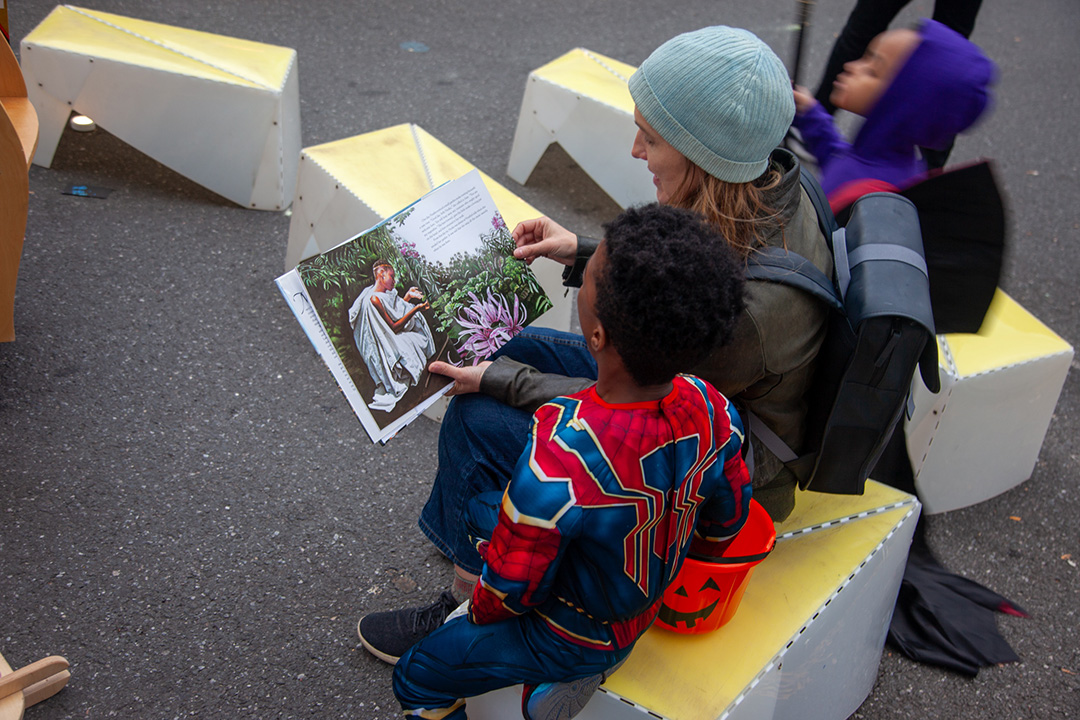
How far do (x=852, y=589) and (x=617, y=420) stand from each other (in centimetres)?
78

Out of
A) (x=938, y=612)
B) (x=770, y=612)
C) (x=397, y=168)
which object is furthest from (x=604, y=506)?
(x=397, y=168)

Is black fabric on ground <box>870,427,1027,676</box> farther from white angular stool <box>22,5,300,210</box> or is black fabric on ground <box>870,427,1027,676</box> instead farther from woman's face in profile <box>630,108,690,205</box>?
white angular stool <box>22,5,300,210</box>

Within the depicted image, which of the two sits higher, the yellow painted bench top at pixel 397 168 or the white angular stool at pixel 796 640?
the yellow painted bench top at pixel 397 168

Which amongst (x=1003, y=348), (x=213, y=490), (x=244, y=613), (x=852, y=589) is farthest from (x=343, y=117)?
(x=852, y=589)

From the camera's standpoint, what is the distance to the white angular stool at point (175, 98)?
2.94 meters

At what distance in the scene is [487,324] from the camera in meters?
1.66

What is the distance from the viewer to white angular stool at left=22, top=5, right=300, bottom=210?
294 centimetres

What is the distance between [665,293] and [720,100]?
52 cm

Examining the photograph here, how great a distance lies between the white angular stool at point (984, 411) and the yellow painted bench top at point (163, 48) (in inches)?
93.3

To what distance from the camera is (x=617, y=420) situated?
113cm

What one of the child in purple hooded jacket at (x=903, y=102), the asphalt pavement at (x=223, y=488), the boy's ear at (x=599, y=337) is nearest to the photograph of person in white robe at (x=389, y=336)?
the boy's ear at (x=599, y=337)

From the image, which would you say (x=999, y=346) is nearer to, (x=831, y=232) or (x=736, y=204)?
(x=831, y=232)

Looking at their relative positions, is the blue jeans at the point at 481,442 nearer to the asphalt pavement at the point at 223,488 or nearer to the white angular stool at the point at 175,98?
the asphalt pavement at the point at 223,488

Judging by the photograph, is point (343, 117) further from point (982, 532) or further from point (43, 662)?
point (982, 532)
